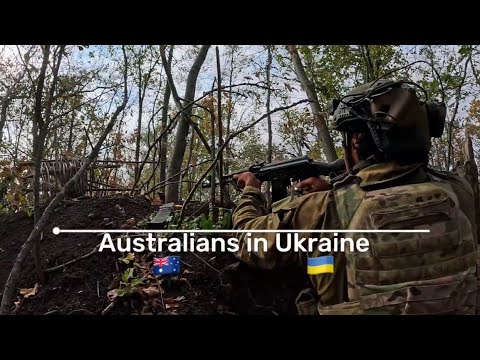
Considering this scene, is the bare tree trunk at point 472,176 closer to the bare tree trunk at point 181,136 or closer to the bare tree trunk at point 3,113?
the bare tree trunk at point 181,136

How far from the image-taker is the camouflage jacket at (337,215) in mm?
1957

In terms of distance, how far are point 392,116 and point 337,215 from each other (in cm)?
51

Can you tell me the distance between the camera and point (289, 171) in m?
2.30

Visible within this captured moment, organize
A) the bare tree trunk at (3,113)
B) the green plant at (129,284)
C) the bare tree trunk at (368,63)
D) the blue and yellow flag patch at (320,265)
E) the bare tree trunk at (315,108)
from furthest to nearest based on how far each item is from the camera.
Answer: the bare tree trunk at (315,108) → the bare tree trunk at (368,63) → the bare tree trunk at (3,113) → the green plant at (129,284) → the blue and yellow flag patch at (320,265)

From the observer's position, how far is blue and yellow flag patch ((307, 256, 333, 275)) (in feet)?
6.66

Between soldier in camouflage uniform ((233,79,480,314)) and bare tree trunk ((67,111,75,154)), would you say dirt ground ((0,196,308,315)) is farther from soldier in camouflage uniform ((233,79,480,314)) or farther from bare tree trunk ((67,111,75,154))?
bare tree trunk ((67,111,75,154))

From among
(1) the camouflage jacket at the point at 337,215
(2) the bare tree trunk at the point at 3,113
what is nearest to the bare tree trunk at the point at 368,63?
(1) the camouflage jacket at the point at 337,215

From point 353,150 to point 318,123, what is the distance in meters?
1.87

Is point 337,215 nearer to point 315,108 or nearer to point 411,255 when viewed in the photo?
point 411,255

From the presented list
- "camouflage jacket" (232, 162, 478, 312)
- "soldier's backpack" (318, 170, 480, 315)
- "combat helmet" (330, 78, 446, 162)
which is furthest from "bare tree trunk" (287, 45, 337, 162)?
"soldier's backpack" (318, 170, 480, 315)

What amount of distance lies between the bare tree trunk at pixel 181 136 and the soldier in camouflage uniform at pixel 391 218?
1.18 metres
